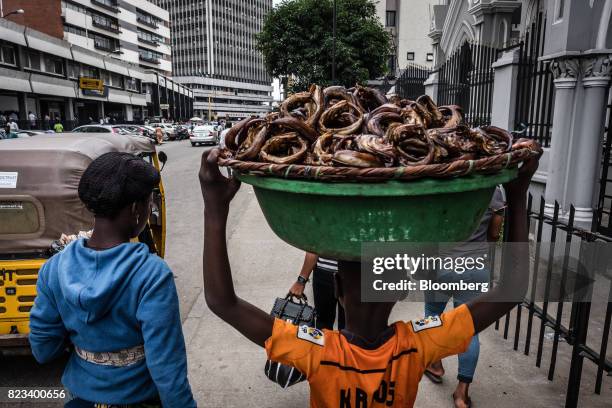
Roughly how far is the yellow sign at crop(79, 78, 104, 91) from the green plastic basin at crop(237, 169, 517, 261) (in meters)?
46.1

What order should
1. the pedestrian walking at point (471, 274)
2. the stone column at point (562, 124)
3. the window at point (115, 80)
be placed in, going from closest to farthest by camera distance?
the pedestrian walking at point (471, 274) → the stone column at point (562, 124) → the window at point (115, 80)

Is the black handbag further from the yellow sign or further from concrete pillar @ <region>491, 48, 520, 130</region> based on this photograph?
the yellow sign

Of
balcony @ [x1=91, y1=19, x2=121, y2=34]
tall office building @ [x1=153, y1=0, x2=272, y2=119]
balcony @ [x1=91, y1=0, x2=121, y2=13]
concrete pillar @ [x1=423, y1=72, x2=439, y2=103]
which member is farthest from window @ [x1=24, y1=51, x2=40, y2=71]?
tall office building @ [x1=153, y1=0, x2=272, y2=119]

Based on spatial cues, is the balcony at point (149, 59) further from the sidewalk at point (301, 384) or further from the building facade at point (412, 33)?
the sidewalk at point (301, 384)

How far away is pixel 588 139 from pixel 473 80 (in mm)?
3427

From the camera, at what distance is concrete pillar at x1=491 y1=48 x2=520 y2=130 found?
24.1 ft

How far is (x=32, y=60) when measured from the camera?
36094 mm

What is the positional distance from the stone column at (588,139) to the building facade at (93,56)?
34.2 m

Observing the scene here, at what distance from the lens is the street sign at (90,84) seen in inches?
1635

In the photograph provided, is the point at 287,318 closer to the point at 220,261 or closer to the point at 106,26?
the point at 220,261

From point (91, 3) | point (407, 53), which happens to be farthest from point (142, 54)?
point (407, 53)

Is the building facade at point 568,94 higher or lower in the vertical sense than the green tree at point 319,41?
lower

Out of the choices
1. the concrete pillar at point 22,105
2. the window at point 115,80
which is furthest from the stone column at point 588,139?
the window at point 115,80

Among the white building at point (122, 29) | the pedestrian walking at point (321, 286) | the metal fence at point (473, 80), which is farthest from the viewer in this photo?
the white building at point (122, 29)
